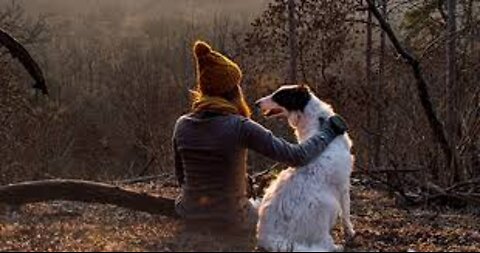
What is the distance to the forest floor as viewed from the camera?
604 centimetres

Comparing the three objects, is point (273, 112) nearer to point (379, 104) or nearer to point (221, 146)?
point (221, 146)

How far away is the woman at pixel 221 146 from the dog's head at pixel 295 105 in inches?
13.2

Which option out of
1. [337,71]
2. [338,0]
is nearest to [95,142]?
[337,71]

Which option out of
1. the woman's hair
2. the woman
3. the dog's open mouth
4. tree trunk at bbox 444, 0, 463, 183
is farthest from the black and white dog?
tree trunk at bbox 444, 0, 463, 183

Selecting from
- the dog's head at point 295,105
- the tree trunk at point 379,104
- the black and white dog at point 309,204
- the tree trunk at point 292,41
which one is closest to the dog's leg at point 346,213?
the black and white dog at point 309,204

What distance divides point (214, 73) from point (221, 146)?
627mm

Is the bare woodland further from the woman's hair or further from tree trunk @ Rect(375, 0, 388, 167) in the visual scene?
the woman's hair

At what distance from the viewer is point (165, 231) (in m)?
6.93

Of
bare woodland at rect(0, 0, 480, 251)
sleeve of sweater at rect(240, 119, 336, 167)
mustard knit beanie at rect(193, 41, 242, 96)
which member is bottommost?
bare woodland at rect(0, 0, 480, 251)

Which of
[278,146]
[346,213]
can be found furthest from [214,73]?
[346,213]

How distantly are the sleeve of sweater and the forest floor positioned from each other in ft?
2.51

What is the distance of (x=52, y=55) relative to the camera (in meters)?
42.9

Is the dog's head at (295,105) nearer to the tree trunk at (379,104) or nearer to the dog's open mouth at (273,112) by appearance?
the dog's open mouth at (273,112)

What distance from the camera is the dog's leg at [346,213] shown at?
22.5 ft
